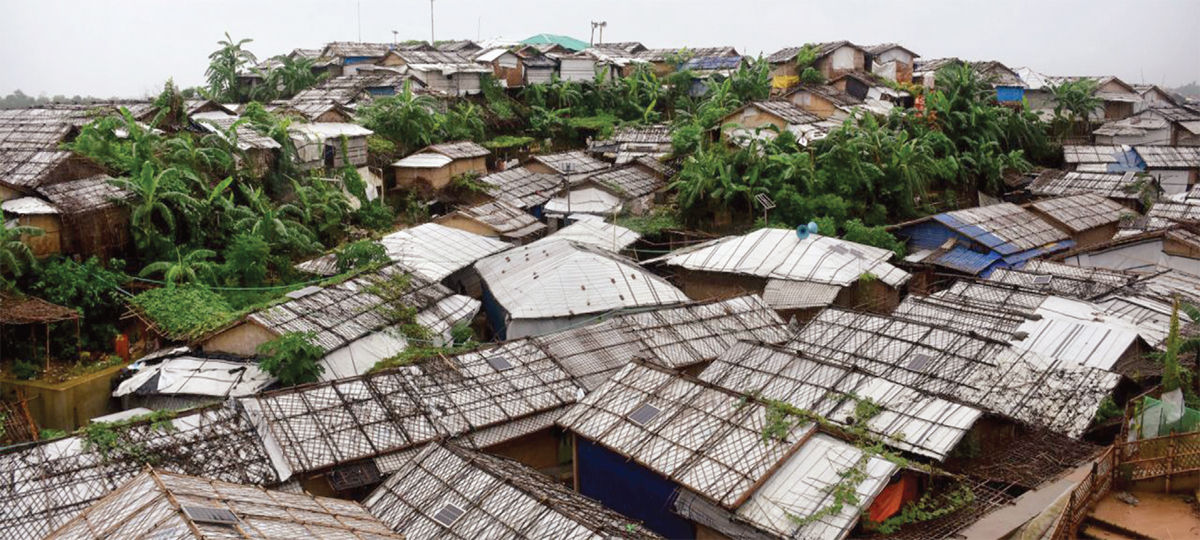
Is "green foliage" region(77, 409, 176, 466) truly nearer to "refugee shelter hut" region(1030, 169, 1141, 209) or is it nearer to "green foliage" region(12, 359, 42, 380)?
"green foliage" region(12, 359, 42, 380)

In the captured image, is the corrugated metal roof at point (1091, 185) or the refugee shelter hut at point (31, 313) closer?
the refugee shelter hut at point (31, 313)

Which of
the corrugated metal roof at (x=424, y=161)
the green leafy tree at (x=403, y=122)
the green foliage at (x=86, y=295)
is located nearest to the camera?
the green foliage at (x=86, y=295)

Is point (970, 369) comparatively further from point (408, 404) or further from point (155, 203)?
point (155, 203)

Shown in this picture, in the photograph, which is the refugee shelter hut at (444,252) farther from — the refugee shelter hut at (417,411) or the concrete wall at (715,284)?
the refugee shelter hut at (417,411)

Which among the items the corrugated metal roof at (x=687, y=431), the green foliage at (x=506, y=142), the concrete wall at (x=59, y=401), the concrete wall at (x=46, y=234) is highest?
the concrete wall at (x=46, y=234)

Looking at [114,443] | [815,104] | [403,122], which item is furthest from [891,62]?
[114,443]

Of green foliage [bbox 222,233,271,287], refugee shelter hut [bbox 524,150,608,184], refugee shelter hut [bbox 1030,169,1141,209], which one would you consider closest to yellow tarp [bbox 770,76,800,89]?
refugee shelter hut [bbox 524,150,608,184]

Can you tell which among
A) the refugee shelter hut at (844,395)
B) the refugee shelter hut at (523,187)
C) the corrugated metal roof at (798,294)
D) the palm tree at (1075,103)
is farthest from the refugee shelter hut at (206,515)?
the palm tree at (1075,103)
